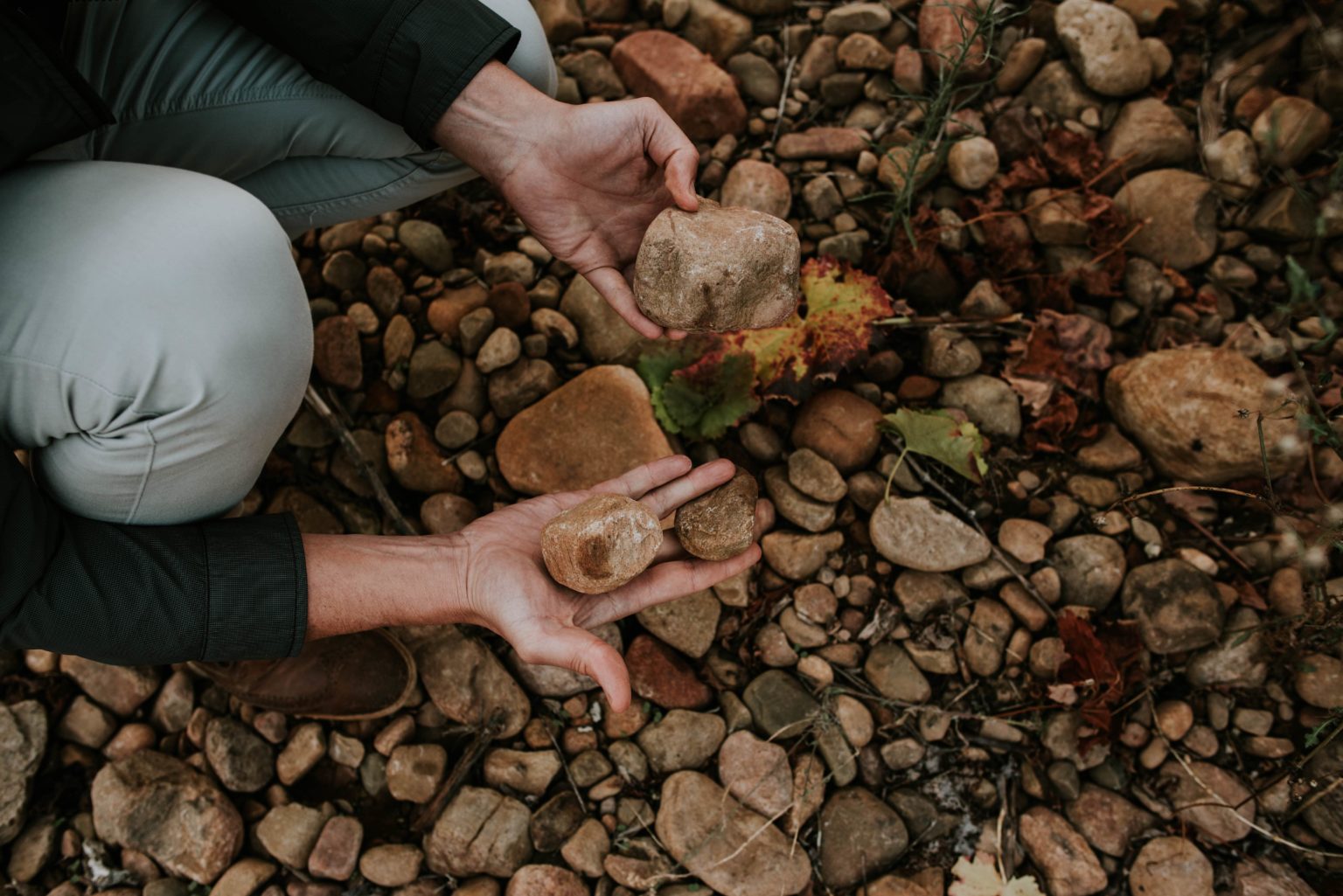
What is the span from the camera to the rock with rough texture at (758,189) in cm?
284

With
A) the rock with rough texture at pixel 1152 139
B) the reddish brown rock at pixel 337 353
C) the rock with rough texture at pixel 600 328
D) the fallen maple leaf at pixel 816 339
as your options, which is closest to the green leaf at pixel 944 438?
the fallen maple leaf at pixel 816 339

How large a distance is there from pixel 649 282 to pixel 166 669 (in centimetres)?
171

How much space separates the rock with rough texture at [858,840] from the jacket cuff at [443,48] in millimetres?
1975

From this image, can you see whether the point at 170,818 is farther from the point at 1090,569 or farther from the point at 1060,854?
the point at 1090,569

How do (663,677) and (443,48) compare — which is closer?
(443,48)

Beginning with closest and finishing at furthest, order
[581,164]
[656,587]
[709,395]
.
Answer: [656,587] → [581,164] → [709,395]

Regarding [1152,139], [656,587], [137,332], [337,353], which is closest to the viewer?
[137,332]

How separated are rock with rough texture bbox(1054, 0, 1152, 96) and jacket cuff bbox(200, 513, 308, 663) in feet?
9.27

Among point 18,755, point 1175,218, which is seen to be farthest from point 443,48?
point 1175,218

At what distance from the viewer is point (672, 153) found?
6.75ft

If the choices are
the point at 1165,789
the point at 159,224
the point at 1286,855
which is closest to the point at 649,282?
the point at 159,224

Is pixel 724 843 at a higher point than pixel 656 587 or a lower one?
lower

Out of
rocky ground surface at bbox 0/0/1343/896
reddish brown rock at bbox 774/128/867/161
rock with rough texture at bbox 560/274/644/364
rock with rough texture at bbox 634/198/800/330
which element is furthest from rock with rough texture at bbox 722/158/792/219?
rock with rough texture at bbox 634/198/800/330

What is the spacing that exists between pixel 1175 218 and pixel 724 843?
2316 mm
